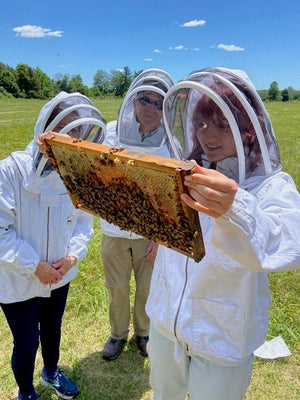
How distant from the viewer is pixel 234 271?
1.60m

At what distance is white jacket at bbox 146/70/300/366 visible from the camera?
1.27m

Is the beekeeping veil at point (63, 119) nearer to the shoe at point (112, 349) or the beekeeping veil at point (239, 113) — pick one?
the beekeeping veil at point (239, 113)

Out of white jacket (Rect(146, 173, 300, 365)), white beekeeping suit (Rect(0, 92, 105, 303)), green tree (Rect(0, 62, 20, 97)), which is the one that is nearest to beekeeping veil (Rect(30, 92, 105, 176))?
white beekeeping suit (Rect(0, 92, 105, 303))

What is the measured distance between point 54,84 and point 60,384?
111m

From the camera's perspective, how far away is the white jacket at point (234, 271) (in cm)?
127

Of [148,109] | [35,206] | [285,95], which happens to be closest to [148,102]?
[148,109]

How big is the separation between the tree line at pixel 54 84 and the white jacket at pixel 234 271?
5693 centimetres

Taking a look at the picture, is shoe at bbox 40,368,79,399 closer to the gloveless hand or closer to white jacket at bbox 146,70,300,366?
white jacket at bbox 146,70,300,366

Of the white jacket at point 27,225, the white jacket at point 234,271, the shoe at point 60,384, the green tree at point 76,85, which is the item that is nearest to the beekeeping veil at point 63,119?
the white jacket at point 27,225

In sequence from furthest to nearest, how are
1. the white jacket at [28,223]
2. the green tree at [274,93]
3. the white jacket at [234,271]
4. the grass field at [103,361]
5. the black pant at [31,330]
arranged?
the green tree at [274,93] → the grass field at [103,361] → the black pant at [31,330] → the white jacket at [28,223] → the white jacket at [234,271]

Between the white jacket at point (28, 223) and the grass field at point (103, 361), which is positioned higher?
the white jacket at point (28, 223)

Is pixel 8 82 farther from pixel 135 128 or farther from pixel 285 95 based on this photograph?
pixel 285 95

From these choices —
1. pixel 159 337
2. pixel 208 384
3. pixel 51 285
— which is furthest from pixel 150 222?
pixel 51 285

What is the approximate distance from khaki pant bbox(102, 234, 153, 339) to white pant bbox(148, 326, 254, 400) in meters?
1.22
